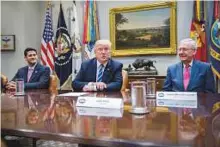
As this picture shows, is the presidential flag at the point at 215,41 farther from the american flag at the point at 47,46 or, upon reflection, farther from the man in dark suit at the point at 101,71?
the american flag at the point at 47,46

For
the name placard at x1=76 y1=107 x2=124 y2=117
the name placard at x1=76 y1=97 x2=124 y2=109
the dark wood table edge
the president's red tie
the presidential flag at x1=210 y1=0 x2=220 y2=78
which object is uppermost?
the presidential flag at x1=210 y1=0 x2=220 y2=78

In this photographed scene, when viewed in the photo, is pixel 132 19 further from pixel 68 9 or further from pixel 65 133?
pixel 65 133

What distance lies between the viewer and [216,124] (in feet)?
3.67

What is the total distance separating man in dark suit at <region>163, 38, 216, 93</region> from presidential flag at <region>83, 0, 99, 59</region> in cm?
267

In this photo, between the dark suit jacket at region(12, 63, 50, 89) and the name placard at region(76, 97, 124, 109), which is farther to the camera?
the dark suit jacket at region(12, 63, 50, 89)

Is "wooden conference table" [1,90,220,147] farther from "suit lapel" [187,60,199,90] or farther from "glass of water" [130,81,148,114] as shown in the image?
"suit lapel" [187,60,199,90]

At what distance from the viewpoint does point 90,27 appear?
5.31m

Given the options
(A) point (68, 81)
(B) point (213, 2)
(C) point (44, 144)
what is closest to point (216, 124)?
(C) point (44, 144)

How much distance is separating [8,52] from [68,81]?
1486 mm

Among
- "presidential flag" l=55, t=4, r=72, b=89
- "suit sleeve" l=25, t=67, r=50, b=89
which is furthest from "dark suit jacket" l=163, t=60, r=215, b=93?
"presidential flag" l=55, t=4, r=72, b=89

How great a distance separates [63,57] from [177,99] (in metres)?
3.83

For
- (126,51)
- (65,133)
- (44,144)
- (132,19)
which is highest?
(132,19)

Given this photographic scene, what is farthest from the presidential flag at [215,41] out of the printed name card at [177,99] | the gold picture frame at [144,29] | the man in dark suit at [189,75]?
the printed name card at [177,99]

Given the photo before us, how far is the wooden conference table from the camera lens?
950 millimetres
